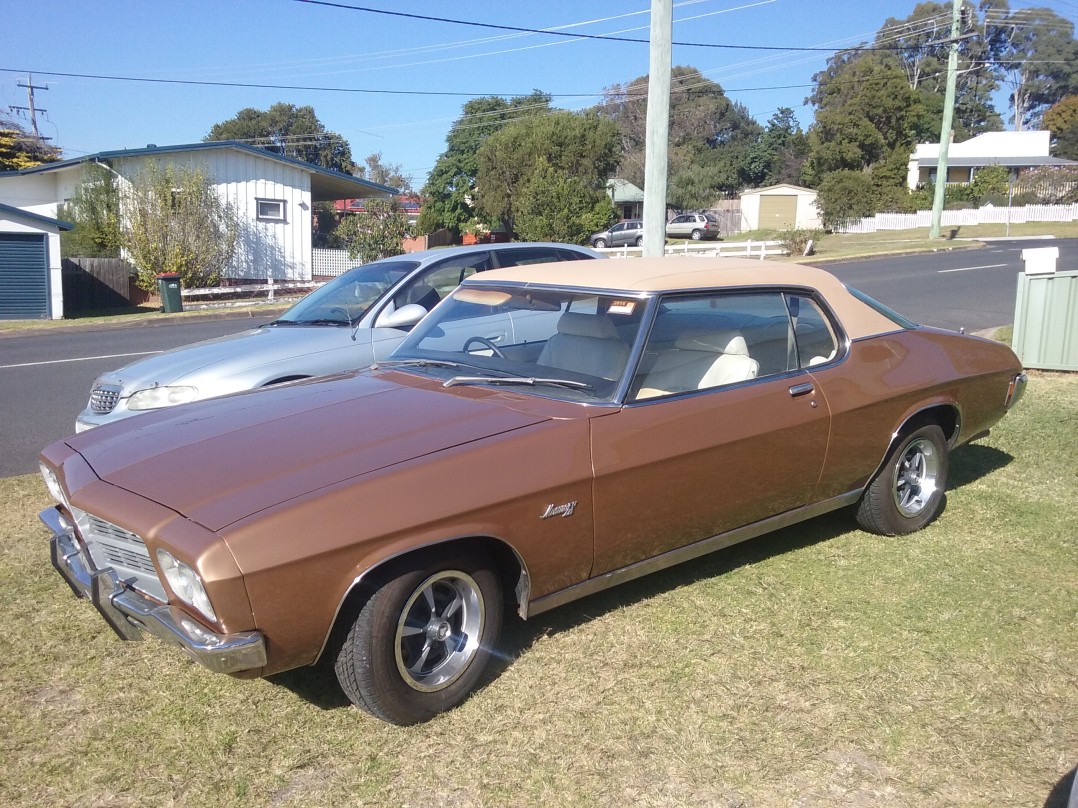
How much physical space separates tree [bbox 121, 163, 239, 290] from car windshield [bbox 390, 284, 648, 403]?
2153 cm

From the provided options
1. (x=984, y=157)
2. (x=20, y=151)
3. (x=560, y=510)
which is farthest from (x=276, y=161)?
(x=984, y=157)

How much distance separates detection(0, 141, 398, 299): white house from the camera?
26125 millimetres

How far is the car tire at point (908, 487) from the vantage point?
5035 mm

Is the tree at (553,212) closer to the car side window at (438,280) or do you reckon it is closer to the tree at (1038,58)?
the car side window at (438,280)

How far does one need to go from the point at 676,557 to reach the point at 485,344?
1.37 meters

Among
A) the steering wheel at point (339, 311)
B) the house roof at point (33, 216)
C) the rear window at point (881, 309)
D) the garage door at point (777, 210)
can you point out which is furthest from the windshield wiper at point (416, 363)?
the garage door at point (777, 210)

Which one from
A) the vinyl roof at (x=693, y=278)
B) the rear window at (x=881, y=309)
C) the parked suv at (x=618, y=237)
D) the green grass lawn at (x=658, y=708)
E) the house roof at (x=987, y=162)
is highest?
the house roof at (x=987, y=162)

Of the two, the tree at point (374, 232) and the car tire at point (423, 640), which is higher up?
the tree at point (374, 232)

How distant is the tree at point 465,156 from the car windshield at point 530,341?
1831 inches

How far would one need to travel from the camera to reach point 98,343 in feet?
51.4

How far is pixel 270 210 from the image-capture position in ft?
92.1

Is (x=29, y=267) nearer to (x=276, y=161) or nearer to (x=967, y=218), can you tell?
(x=276, y=161)

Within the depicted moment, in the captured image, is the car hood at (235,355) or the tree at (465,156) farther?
the tree at (465,156)

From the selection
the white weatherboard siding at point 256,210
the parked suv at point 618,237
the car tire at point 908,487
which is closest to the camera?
the car tire at point 908,487
